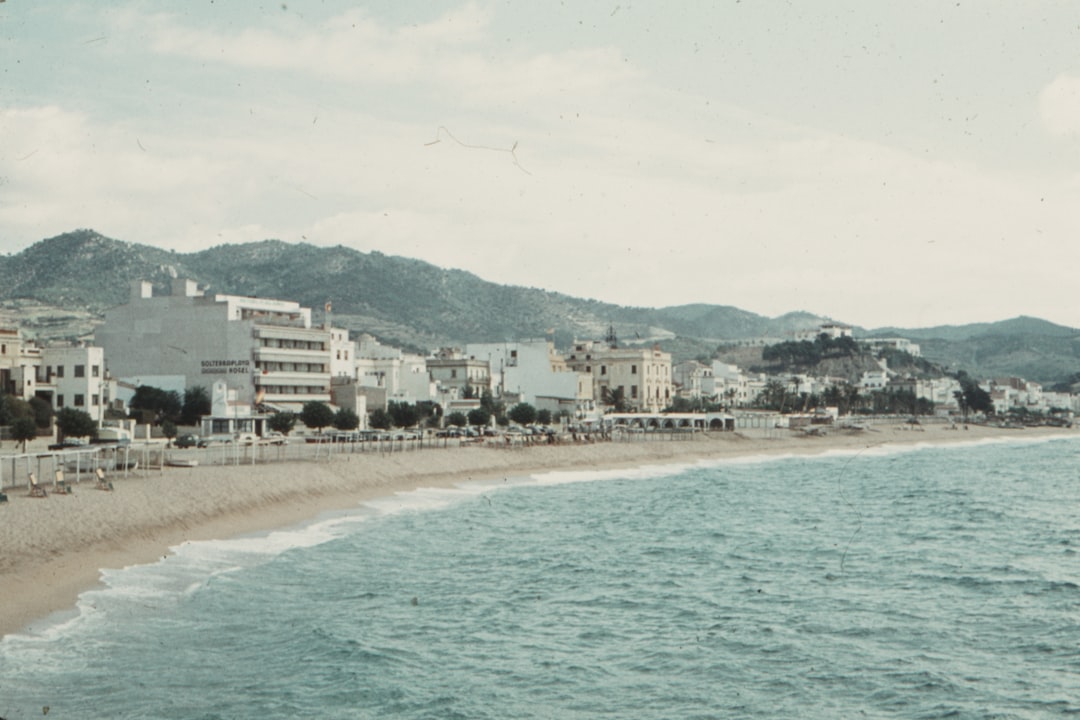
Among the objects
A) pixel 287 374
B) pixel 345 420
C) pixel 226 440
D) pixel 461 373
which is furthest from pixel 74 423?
pixel 461 373

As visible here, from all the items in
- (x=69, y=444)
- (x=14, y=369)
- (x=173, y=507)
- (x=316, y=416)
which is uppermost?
(x=14, y=369)

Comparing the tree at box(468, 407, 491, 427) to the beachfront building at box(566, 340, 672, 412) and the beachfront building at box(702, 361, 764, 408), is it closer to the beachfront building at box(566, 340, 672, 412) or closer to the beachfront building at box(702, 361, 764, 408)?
the beachfront building at box(566, 340, 672, 412)

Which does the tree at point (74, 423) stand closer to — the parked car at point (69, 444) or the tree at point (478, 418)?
the parked car at point (69, 444)

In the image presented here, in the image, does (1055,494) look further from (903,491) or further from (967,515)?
(967,515)

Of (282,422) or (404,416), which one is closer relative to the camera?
(282,422)

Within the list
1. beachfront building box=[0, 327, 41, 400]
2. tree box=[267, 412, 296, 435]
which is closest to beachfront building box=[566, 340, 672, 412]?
tree box=[267, 412, 296, 435]

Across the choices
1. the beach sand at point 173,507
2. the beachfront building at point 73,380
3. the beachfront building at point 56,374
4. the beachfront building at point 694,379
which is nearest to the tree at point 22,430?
the beach sand at point 173,507

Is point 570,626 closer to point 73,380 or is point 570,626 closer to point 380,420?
point 73,380
